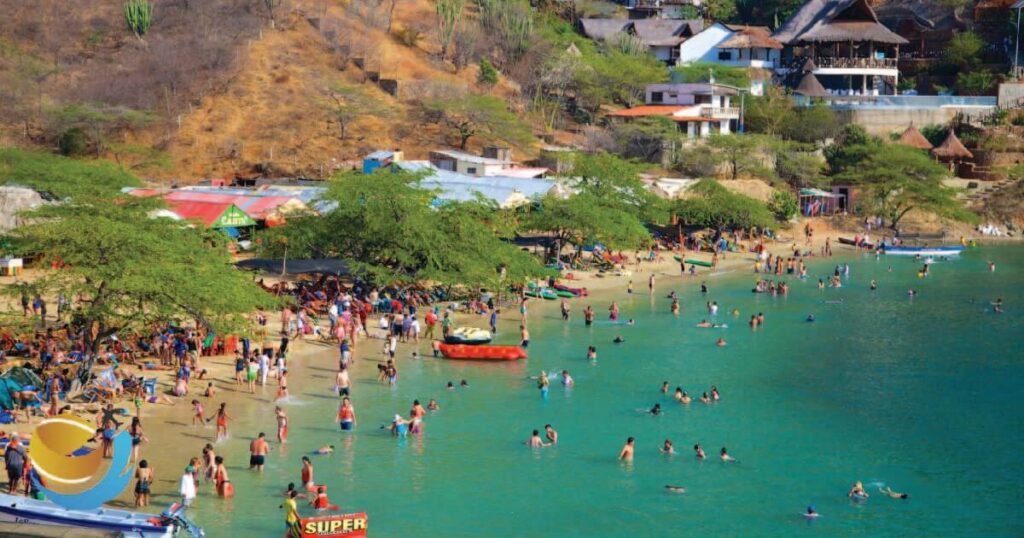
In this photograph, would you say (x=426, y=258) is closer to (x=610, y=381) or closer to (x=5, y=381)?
(x=610, y=381)

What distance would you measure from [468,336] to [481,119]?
4104 cm

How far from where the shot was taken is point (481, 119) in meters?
84.3

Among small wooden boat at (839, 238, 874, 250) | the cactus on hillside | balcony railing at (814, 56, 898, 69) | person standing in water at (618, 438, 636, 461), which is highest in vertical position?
the cactus on hillside

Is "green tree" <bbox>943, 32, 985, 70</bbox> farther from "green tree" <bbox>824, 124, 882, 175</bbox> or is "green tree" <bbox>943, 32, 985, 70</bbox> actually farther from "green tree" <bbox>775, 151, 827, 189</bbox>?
"green tree" <bbox>775, 151, 827, 189</bbox>

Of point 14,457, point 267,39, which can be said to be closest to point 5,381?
point 14,457

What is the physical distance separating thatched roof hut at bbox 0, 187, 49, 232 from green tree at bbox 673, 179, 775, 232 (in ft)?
113

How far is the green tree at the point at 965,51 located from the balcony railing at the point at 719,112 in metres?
23.9

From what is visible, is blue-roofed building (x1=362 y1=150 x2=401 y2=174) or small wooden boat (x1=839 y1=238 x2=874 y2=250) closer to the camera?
blue-roofed building (x1=362 y1=150 x2=401 y2=174)

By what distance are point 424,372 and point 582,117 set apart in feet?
183

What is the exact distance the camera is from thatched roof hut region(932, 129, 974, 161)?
3504 inches

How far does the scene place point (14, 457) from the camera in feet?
93.8

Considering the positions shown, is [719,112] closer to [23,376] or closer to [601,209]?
[601,209]

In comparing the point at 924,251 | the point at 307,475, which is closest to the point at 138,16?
the point at 924,251
